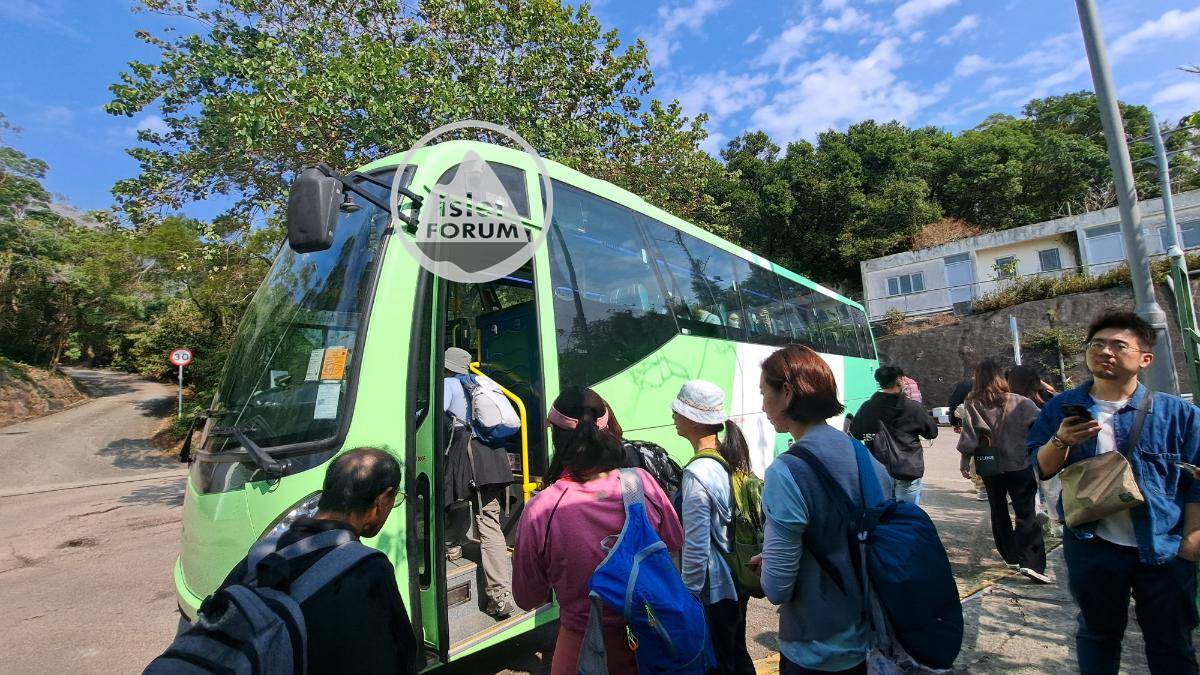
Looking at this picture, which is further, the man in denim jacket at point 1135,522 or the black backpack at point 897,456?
the black backpack at point 897,456

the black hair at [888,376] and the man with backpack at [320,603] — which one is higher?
the black hair at [888,376]

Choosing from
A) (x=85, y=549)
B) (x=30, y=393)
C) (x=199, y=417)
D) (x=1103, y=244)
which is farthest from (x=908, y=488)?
(x=30, y=393)

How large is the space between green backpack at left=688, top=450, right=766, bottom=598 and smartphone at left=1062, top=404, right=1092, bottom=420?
132cm

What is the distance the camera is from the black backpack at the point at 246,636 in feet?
4.08

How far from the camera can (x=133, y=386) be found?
99.2 ft

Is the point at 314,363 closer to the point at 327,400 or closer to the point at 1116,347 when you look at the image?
the point at 327,400

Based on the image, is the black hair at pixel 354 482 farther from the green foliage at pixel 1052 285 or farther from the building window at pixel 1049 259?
the building window at pixel 1049 259

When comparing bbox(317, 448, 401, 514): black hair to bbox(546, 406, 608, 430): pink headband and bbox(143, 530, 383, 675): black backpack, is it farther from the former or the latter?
bbox(546, 406, 608, 430): pink headband

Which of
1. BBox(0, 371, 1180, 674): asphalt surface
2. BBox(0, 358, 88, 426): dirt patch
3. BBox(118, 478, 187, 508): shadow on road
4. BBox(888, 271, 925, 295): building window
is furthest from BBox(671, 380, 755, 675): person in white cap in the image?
BBox(888, 271, 925, 295): building window

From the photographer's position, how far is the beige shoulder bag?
233cm

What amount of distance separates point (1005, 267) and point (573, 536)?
96.0 feet

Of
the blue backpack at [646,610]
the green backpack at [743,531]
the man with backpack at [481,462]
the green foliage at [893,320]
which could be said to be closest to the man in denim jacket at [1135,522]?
the green backpack at [743,531]

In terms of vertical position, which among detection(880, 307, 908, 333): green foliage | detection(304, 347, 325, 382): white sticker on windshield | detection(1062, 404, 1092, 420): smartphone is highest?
detection(880, 307, 908, 333): green foliage

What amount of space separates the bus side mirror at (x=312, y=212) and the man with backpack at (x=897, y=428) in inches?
173
